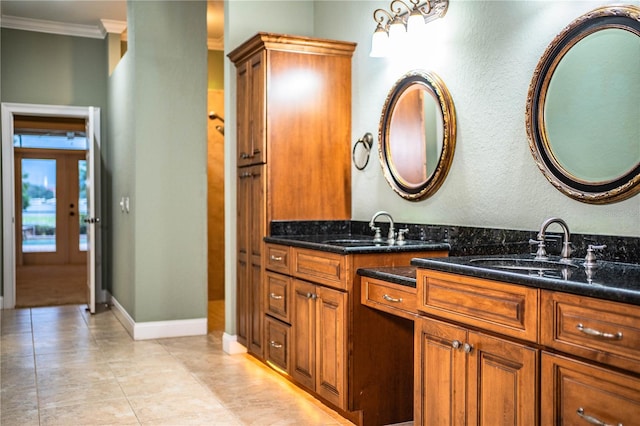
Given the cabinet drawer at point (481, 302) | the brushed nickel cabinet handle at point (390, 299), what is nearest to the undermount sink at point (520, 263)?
the cabinet drawer at point (481, 302)

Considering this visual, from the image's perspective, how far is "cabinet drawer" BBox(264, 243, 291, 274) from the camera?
12.2ft

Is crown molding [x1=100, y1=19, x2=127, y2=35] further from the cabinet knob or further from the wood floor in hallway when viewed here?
the cabinet knob

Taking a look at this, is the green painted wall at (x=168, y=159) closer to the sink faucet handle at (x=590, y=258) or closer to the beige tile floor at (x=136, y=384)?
the beige tile floor at (x=136, y=384)

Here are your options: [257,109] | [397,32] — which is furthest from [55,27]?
[397,32]

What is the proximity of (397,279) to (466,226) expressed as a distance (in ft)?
1.91

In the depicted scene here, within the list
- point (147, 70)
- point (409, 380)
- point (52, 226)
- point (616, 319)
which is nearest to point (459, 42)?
point (409, 380)

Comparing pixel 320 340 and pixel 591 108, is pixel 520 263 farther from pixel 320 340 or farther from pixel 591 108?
pixel 320 340

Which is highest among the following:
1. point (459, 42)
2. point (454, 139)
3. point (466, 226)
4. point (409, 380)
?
point (459, 42)

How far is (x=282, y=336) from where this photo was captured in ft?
12.3

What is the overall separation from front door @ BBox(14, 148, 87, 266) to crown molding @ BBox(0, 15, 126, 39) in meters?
5.71

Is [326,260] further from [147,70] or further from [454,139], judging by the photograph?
[147,70]

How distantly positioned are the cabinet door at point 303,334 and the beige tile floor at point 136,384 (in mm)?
135

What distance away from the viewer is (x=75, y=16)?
6410 millimetres

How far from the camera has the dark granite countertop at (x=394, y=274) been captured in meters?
2.72
